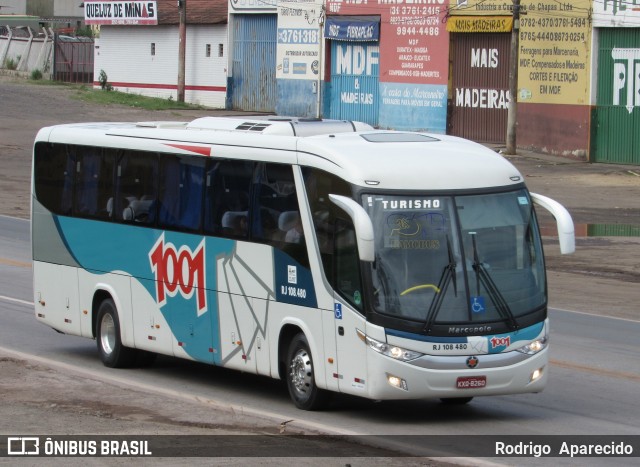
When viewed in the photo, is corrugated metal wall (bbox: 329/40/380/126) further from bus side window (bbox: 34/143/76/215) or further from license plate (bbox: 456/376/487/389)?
license plate (bbox: 456/376/487/389)

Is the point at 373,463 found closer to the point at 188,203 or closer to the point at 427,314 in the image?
the point at 427,314

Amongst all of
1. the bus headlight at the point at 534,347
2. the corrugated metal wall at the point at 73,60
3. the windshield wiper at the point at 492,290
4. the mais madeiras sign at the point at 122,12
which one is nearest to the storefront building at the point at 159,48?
the mais madeiras sign at the point at 122,12

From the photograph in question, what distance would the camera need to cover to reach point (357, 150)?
11.9m

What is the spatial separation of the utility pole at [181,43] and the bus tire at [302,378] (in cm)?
4869

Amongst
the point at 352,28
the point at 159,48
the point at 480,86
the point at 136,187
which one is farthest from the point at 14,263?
the point at 159,48

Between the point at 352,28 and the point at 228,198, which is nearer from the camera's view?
the point at 228,198

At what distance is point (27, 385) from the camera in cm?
1331

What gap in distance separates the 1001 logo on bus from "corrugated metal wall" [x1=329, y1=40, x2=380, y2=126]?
125 feet

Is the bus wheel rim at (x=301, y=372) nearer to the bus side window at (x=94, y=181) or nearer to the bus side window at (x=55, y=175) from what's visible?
the bus side window at (x=94, y=181)

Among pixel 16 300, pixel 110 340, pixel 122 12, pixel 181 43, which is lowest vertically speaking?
pixel 16 300

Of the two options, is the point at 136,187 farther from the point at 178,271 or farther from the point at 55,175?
the point at 55,175

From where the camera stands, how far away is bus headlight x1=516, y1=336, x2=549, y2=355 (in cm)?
1155

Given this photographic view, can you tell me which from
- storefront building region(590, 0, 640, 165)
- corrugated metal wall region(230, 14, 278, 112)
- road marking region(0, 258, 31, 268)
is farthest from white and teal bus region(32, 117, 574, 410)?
corrugated metal wall region(230, 14, 278, 112)

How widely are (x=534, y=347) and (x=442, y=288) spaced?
1070mm
